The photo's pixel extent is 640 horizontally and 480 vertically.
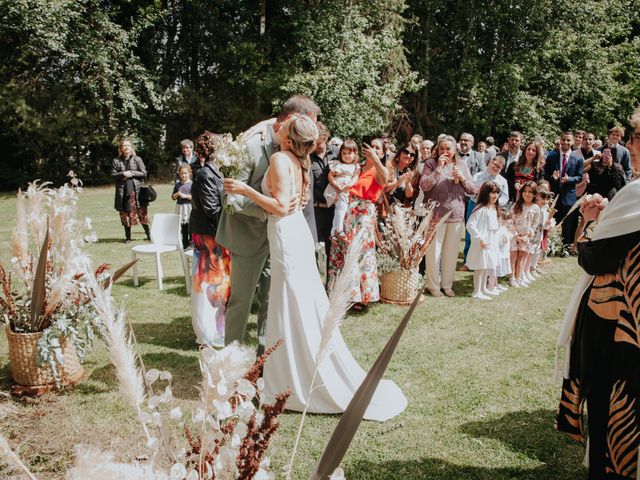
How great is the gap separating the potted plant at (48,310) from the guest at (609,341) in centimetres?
336

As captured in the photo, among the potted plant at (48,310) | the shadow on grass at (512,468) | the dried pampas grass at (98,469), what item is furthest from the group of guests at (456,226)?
the potted plant at (48,310)

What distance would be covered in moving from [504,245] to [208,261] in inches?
177

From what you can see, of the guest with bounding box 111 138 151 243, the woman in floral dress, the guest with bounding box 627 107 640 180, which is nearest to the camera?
the guest with bounding box 627 107 640 180

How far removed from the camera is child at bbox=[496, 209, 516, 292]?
717cm

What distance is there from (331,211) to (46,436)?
440 centimetres

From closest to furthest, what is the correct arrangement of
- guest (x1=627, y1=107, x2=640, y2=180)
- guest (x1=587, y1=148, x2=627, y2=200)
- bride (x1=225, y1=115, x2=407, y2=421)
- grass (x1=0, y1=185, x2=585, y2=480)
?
1. guest (x1=627, y1=107, x2=640, y2=180)
2. grass (x1=0, y1=185, x2=585, y2=480)
3. bride (x1=225, y1=115, x2=407, y2=421)
4. guest (x1=587, y1=148, x2=627, y2=200)

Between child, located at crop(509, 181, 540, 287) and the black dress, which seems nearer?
the black dress

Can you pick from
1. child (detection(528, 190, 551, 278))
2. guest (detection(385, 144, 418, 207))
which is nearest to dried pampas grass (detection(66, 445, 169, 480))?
guest (detection(385, 144, 418, 207))

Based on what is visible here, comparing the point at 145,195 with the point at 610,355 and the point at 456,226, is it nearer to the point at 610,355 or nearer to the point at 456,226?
the point at 456,226

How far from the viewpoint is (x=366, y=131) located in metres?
21.3

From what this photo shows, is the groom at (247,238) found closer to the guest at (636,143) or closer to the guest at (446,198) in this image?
the guest at (636,143)

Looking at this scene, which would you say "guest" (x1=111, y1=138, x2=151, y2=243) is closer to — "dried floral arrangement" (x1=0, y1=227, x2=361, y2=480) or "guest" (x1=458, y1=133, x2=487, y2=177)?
"guest" (x1=458, y1=133, x2=487, y2=177)

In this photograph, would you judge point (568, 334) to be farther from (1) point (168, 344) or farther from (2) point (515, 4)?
(2) point (515, 4)

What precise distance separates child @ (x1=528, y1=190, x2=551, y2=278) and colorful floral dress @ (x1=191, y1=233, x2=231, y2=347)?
519cm
